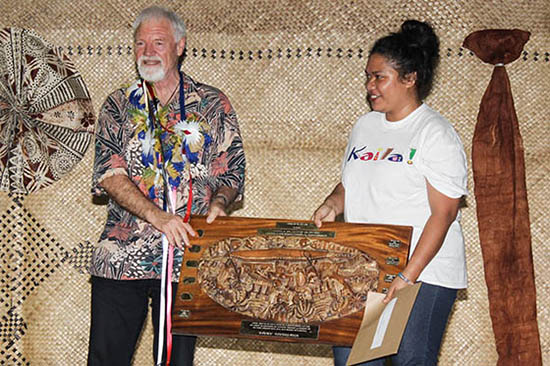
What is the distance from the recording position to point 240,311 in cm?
210

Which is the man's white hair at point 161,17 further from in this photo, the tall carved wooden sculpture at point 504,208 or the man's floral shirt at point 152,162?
the tall carved wooden sculpture at point 504,208

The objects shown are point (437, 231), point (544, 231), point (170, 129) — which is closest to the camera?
point (437, 231)

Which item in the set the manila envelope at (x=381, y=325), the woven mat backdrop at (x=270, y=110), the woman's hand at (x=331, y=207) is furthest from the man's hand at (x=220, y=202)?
the woven mat backdrop at (x=270, y=110)

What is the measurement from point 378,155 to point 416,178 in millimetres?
152

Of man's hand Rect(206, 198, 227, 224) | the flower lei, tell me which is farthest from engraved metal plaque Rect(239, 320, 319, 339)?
the flower lei

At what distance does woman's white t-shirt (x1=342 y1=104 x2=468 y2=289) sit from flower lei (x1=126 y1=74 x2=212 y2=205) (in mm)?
583

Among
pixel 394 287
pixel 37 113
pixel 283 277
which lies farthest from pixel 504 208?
pixel 37 113

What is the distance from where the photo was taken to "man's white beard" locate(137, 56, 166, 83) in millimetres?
2422

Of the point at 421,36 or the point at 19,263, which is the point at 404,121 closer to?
the point at 421,36

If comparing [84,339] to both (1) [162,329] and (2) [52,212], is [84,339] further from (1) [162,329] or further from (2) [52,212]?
(1) [162,329]

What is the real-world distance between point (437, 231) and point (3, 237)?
2334 mm

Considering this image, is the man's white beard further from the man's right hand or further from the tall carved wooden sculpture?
the tall carved wooden sculpture

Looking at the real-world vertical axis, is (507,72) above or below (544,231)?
above

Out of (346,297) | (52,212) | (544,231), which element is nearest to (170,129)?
(346,297)
